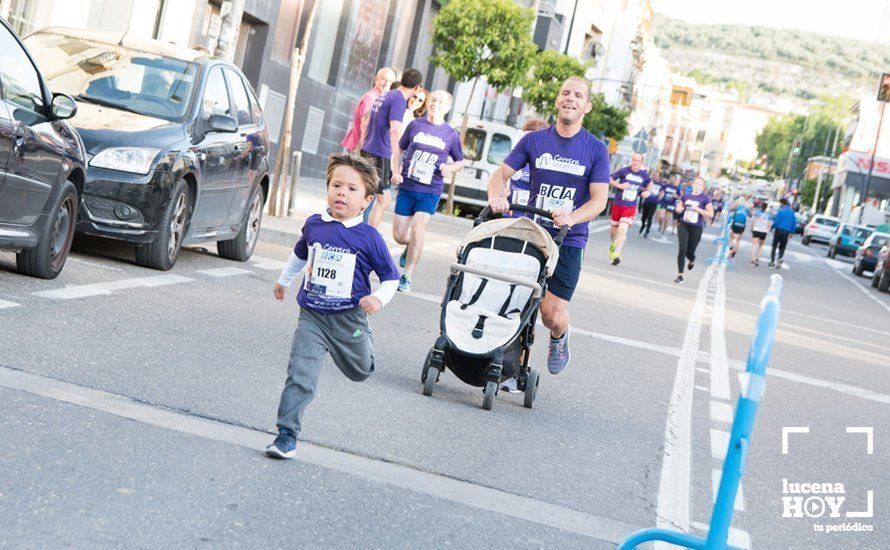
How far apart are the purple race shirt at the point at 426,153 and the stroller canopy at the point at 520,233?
470cm

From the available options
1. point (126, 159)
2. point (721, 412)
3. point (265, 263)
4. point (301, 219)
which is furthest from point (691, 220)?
point (721, 412)

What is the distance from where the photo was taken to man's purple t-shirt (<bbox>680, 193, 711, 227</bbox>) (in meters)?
24.0

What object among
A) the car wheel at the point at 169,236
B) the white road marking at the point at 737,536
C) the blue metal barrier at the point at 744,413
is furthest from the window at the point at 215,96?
the blue metal barrier at the point at 744,413

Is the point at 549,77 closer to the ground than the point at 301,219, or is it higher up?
higher up

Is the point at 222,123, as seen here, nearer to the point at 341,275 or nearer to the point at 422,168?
the point at 422,168

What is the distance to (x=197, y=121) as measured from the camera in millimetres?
11523

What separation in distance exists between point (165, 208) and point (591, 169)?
3.68 meters

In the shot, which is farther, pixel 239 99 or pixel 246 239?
pixel 246 239

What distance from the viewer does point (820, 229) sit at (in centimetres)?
7219

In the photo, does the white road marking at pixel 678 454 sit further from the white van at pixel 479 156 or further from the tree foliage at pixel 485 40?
the white van at pixel 479 156

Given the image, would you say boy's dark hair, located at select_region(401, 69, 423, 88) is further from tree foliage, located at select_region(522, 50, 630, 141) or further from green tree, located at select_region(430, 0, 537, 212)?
tree foliage, located at select_region(522, 50, 630, 141)

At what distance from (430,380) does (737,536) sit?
8.21ft

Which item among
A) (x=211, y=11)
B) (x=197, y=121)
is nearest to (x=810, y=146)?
(x=211, y=11)

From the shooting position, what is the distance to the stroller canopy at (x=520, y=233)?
811 cm
